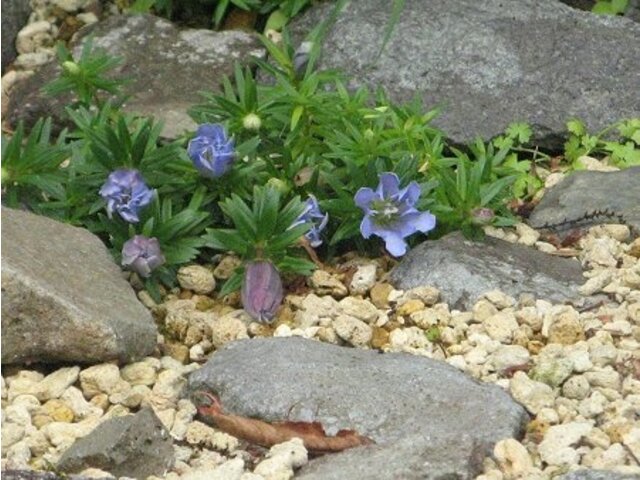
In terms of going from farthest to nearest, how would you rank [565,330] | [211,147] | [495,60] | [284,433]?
[495,60] < [211,147] < [565,330] < [284,433]

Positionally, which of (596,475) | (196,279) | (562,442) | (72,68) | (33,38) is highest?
(596,475)

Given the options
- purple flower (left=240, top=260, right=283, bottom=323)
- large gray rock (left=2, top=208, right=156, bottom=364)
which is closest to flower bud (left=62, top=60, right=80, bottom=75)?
large gray rock (left=2, top=208, right=156, bottom=364)

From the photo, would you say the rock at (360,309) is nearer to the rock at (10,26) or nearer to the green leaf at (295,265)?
the green leaf at (295,265)

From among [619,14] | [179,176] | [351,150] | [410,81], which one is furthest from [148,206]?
[619,14]

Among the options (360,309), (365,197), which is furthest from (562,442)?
(365,197)

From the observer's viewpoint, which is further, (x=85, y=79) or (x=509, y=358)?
(x=85, y=79)

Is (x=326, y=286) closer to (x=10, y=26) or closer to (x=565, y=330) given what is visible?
(x=565, y=330)

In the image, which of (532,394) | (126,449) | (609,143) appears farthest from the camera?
(609,143)
